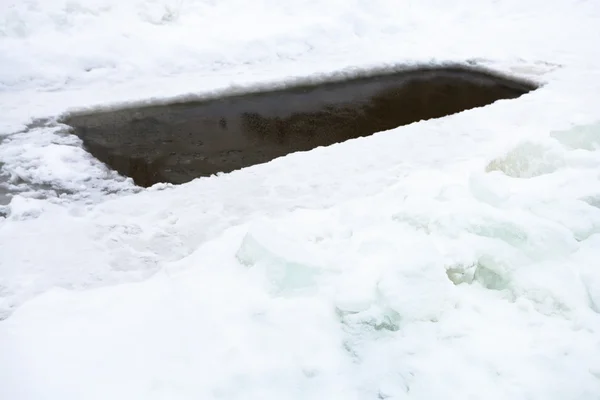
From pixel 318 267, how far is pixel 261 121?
121 inches

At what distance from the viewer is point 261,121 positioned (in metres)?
5.55

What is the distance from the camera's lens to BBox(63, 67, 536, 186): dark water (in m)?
4.64

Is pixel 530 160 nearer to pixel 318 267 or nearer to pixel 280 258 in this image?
pixel 318 267

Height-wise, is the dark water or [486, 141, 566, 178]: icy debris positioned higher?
[486, 141, 566, 178]: icy debris

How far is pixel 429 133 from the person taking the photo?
16.8 ft

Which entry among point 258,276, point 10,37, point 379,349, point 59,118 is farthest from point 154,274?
point 10,37

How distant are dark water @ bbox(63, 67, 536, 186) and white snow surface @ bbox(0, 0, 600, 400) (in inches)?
12.3

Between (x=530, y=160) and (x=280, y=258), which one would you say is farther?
(x=530, y=160)

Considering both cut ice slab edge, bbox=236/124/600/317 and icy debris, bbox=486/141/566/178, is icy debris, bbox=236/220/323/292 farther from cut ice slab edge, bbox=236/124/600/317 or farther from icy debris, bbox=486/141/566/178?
icy debris, bbox=486/141/566/178

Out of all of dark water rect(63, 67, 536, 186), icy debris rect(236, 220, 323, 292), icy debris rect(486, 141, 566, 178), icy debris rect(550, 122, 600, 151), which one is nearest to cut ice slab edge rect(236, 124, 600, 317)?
icy debris rect(236, 220, 323, 292)

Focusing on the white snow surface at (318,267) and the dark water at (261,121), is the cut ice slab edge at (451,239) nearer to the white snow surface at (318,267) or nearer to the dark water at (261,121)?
the white snow surface at (318,267)

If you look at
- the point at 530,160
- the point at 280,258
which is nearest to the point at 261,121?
the point at 530,160

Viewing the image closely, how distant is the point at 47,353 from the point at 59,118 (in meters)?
3.52

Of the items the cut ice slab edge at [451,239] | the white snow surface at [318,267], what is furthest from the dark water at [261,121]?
the cut ice slab edge at [451,239]
